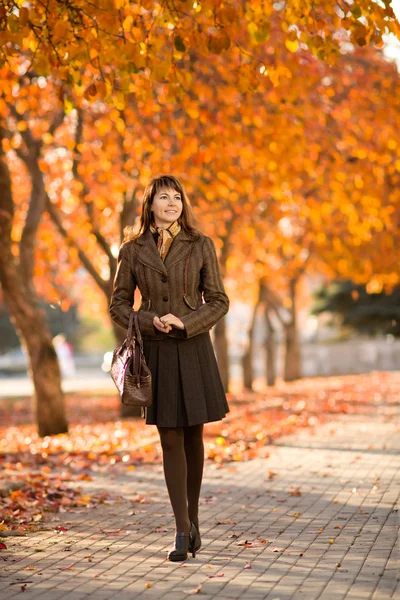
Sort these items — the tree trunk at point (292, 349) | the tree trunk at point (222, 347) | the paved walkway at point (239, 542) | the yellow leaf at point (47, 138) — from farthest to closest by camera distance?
the tree trunk at point (292, 349), the tree trunk at point (222, 347), the yellow leaf at point (47, 138), the paved walkway at point (239, 542)

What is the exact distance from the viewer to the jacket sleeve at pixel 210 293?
605 cm

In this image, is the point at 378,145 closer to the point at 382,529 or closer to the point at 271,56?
the point at 271,56

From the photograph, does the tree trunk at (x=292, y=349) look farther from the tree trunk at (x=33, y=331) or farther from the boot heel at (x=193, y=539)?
the boot heel at (x=193, y=539)

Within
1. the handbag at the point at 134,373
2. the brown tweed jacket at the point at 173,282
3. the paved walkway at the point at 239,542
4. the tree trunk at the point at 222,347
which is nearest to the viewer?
the paved walkway at the point at 239,542

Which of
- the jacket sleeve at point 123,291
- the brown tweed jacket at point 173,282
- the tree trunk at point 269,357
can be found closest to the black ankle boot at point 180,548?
the brown tweed jacket at point 173,282

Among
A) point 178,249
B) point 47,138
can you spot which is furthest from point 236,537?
point 47,138

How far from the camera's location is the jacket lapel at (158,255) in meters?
6.15

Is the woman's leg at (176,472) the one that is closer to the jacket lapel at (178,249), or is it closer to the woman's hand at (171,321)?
the woman's hand at (171,321)

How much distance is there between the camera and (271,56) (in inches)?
555

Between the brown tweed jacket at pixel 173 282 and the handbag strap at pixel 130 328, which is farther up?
the brown tweed jacket at pixel 173 282

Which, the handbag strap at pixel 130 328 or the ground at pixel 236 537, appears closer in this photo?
the ground at pixel 236 537

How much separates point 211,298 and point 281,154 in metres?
8.81

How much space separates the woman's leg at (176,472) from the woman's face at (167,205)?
4.14 feet

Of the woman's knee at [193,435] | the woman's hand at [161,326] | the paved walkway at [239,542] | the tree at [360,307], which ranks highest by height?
the tree at [360,307]
